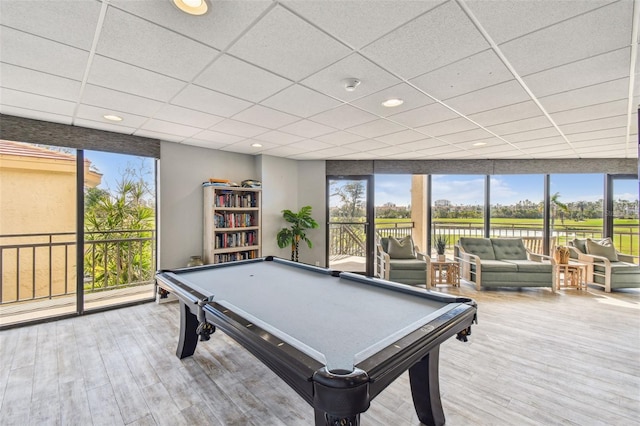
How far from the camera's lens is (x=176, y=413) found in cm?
187

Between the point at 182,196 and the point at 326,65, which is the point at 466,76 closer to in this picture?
the point at 326,65

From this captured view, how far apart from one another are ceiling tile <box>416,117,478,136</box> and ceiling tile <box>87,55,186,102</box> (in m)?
2.64

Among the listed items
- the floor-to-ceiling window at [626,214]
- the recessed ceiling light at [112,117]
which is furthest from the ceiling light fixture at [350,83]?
the floor-to-ceiling window at [626,214]

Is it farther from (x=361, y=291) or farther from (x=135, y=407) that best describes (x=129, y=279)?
(x=361, y=291)

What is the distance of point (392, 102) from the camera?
8.37 feet

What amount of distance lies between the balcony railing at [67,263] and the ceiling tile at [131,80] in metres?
2.80

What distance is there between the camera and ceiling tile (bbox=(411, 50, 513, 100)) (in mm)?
1834

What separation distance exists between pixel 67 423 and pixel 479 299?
479cm

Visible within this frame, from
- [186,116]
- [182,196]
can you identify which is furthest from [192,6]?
[182,196]

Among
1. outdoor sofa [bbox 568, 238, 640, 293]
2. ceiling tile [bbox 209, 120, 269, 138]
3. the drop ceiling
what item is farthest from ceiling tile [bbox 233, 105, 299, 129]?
outdoor sofa [bbox 568, 238, 640, 293]

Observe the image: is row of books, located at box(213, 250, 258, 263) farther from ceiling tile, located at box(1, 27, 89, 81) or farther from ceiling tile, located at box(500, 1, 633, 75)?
ceiling tile, located at box(500, 1, 633, 75)

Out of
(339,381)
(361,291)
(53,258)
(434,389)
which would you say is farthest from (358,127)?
(53,258)

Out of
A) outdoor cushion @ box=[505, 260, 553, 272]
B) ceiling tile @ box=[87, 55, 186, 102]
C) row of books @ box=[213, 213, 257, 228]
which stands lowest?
outdoor cushion @ box=[505, 260, 553, 272]

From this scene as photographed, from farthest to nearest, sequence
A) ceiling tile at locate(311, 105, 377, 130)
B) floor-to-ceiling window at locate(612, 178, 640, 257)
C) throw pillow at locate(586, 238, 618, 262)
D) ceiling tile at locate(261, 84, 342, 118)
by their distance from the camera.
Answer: floor-to-ceiling window at locate(612, 178, 640, 257) → throw pillow at locate(586, 238, 618, 262) → ceiling tile at locate(311, 105, 377, 130) → ceiling tile at locate(261, 84, 342, 118)
